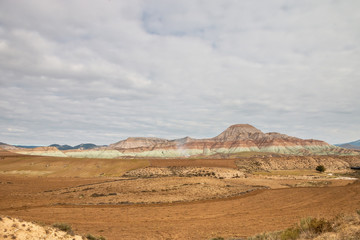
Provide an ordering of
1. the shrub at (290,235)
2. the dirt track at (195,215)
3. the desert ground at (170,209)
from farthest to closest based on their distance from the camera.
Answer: the desert ground at (170,209)
the dirt track at (195,215)
the shrub at (290,235)

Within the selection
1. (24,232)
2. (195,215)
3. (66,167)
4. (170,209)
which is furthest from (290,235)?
(66,167)

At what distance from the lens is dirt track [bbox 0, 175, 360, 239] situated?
59.6 feet

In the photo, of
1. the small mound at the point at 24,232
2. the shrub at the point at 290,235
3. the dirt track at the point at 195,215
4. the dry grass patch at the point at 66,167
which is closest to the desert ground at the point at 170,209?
the dirt track at the point at 195,215

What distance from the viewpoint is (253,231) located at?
677 inches

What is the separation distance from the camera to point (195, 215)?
2366cm

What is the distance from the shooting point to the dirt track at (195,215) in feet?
59.6

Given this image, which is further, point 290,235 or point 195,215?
point 195,215

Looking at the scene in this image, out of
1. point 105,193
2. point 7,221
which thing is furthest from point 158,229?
point 105,193

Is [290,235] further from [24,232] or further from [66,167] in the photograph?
[66,167]

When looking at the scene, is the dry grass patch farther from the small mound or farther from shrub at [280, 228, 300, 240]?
shrub at [280, 228, 300, 240]

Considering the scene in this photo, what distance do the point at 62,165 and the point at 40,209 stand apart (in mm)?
49908

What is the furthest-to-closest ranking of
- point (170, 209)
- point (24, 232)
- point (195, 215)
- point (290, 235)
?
point (170, 209) < point (195, 215) < point (290, 235) < point (24, 232)

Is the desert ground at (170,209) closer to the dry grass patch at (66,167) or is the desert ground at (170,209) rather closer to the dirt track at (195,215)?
the dirt track at (195,215)

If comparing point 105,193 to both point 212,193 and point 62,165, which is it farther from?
point 62,165
